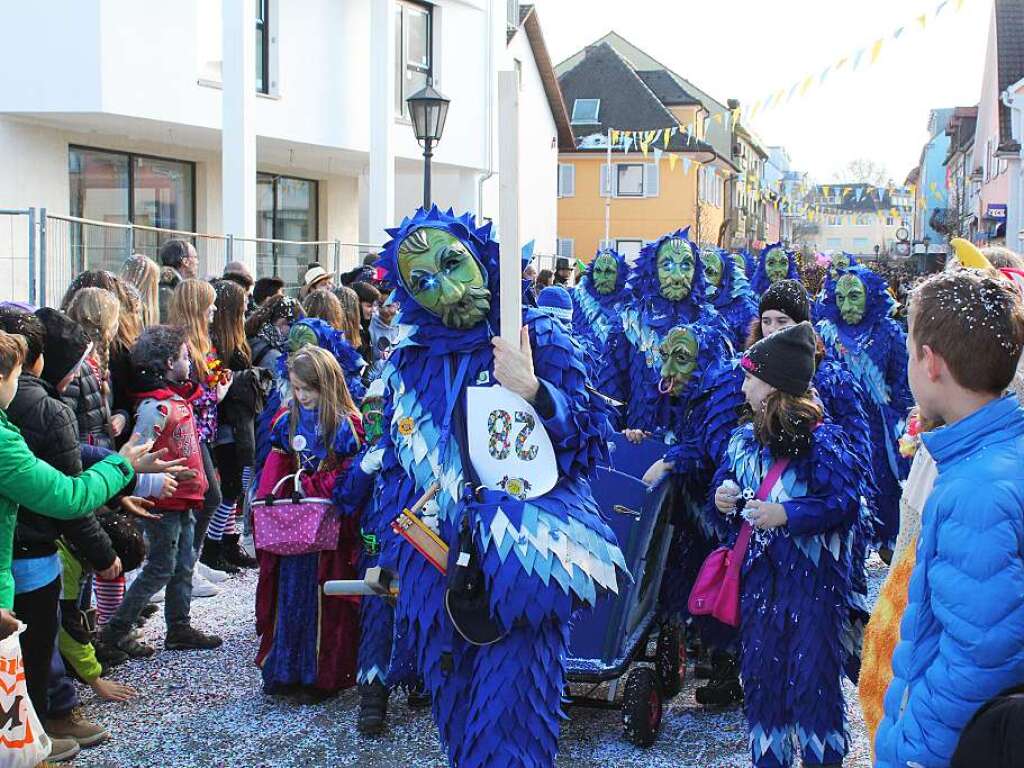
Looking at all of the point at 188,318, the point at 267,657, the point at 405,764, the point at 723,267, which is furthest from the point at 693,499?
the point at 723,267

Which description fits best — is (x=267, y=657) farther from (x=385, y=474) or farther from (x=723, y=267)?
(x=723, y=267)

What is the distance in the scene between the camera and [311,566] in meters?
5.29

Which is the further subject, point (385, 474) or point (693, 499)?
point (693, 499)

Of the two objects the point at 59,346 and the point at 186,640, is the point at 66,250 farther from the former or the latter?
the point at 59,346

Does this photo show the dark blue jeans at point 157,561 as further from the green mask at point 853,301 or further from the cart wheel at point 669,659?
the green mask at point 853,301

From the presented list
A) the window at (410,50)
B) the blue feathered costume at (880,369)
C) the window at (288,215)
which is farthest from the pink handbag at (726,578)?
the window at (410,50)

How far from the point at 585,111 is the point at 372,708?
4294cm

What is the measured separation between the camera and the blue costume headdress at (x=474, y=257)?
142 inches

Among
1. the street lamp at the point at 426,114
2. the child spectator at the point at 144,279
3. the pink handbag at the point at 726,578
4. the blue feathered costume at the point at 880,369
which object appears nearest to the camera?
the pink handbag at the point at 726,578

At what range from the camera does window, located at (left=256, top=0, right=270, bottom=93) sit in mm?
15023

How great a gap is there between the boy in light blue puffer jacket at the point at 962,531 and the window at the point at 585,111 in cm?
4428

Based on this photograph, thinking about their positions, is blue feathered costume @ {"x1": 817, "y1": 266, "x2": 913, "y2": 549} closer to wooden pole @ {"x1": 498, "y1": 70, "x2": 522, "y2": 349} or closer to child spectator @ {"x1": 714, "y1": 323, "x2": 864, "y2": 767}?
child spectator @ {"x1": 714, "y1": 323, "x2": 864, "y2": 767}

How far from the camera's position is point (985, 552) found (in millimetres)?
2164

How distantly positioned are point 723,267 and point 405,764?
6113mm
